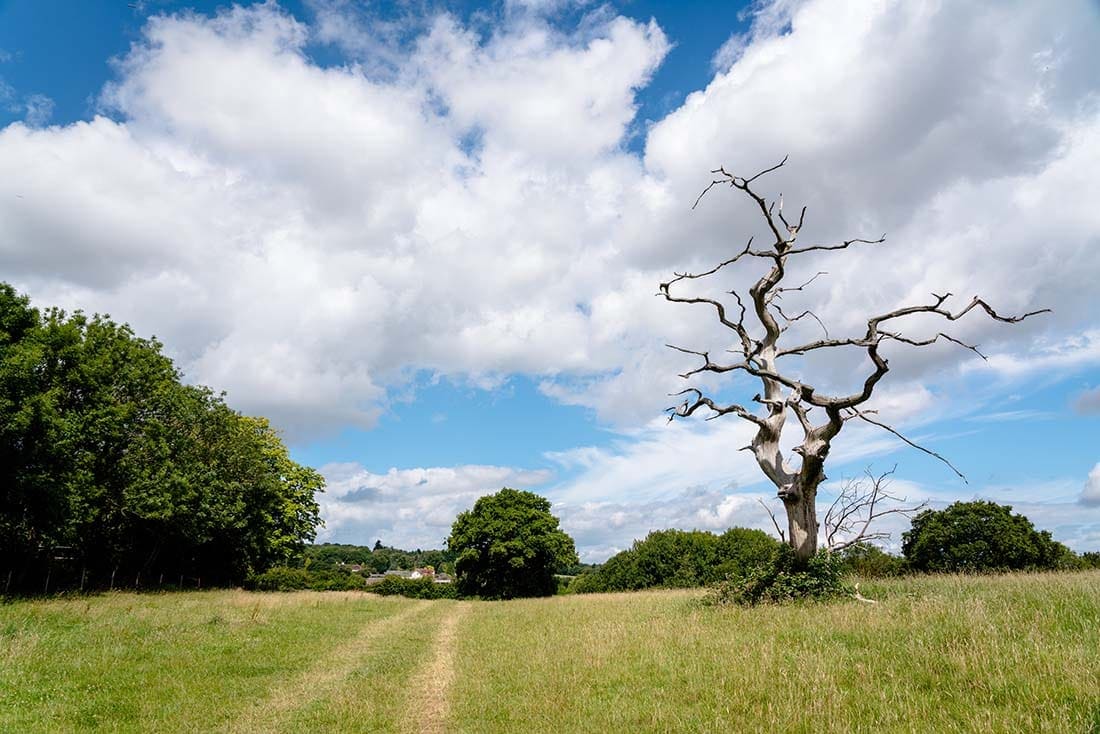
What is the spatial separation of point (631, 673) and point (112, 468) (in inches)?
1086

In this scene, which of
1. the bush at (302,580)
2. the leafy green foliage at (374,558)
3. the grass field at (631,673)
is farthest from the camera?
the leafy green foliage at (374,558)

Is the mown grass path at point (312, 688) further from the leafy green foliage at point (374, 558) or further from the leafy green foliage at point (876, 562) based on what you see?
the leafy green foliage at point (374, 558)

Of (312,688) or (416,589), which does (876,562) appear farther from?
(416,589)

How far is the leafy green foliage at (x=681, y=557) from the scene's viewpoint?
47.7 m

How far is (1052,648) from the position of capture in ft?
26.2

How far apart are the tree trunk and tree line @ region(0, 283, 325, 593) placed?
23606mm

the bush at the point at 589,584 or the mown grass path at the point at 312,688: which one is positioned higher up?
the mown grass path at the point at 312,688

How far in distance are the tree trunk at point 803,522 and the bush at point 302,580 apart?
38.1 meters

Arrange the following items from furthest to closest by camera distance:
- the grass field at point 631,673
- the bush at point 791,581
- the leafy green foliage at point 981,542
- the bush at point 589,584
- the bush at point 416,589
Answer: the bush at point 589,584, the bush at point 416,589, the leafy green foliage at point 981,542, the bush at point 791,581, the grass field at point 631,673

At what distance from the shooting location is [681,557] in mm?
50125

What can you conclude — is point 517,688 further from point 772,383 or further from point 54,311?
point 54,311

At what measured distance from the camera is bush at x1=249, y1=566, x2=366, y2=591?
44.5m

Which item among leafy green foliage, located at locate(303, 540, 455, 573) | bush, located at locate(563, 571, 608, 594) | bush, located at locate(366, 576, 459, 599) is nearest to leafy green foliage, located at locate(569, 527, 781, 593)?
bush, located at locate(563, 571, 608, 594)

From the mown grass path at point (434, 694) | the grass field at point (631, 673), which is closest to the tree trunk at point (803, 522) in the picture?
the grass field at point (631, 673)
